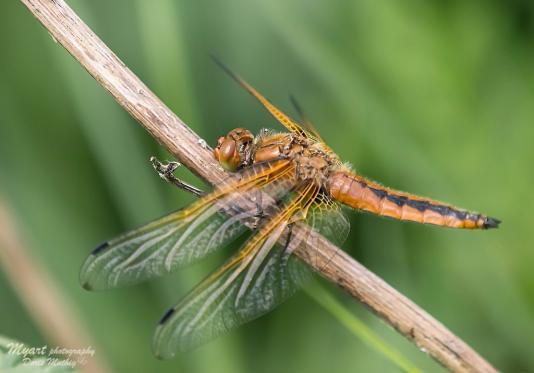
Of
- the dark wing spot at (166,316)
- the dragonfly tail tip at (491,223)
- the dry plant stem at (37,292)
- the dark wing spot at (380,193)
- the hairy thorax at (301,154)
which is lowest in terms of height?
the dry plant stem at (37,292)

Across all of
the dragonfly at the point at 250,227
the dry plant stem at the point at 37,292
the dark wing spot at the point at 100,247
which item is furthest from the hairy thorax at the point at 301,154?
the dry plant stem at the point at 37,292

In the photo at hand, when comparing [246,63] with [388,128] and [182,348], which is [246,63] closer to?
[388,128]

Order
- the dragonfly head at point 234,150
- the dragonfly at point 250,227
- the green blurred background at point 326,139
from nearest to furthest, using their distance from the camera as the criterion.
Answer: the dragonfly at point 250,227 < the dragonfly head at point 234,150 < the green blurred background at point 326,139

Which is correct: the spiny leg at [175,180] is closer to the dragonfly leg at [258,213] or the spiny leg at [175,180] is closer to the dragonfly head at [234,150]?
the dragonfly leg at [258,213]

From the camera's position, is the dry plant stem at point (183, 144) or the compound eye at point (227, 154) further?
the compound eye at point (227, 154)

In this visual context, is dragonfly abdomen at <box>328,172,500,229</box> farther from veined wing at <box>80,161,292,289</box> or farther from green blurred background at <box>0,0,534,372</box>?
green blurred background at <box>0,0,534,372</box>
